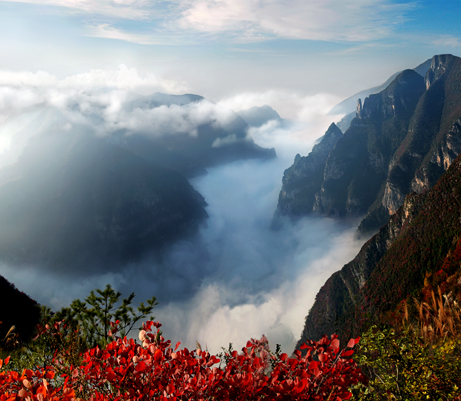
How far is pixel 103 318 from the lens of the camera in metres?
12.1

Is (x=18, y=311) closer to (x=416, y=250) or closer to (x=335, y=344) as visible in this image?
(x=335, y=344)

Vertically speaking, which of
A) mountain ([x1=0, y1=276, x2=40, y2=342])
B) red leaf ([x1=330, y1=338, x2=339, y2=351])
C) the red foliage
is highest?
red leaf ([x1=330, y1=338, x2=339, y2=351])

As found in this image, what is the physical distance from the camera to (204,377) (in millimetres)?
5828

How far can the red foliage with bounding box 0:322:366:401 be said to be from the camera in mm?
5367

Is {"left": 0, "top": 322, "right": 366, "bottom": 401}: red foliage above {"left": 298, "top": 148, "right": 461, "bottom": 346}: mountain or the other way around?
the other way around

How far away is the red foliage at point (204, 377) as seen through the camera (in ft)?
17.6

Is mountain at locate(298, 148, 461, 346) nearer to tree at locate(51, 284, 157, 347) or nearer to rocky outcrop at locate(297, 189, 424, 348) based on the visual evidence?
rocky outcrop at locate(297, 189, 424, 348)

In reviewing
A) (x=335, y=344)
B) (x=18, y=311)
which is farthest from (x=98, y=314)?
(x=18, y=311)

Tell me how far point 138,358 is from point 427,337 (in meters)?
9.12

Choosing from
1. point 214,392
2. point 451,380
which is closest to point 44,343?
point 214,392

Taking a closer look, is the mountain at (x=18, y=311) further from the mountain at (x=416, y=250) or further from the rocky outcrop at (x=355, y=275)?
the rocky outcrop at (x=355, y=275)

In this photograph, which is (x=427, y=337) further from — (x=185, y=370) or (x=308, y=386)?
(x=185, y=370)

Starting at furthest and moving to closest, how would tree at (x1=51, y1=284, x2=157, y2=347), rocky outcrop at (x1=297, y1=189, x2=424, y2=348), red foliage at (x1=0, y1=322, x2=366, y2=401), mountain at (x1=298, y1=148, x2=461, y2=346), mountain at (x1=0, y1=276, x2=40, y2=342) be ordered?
rocky outcrop at (x1=297, y1=189, x2=424, y2=348)
mountain at (x1=298, y1=148, x2=461, y2=346)
mountain at (x1=0, y1=276, x2=40, y2=342)
tree at (x1=51, y1=284, x2=157, y2=347)
red foliage at (x1=0, y1=322, x2=366, y2=401)

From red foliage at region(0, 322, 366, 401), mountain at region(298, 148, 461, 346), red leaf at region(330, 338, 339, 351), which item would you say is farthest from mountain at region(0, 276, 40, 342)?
mountain at region(298, 148, 461, 346)
